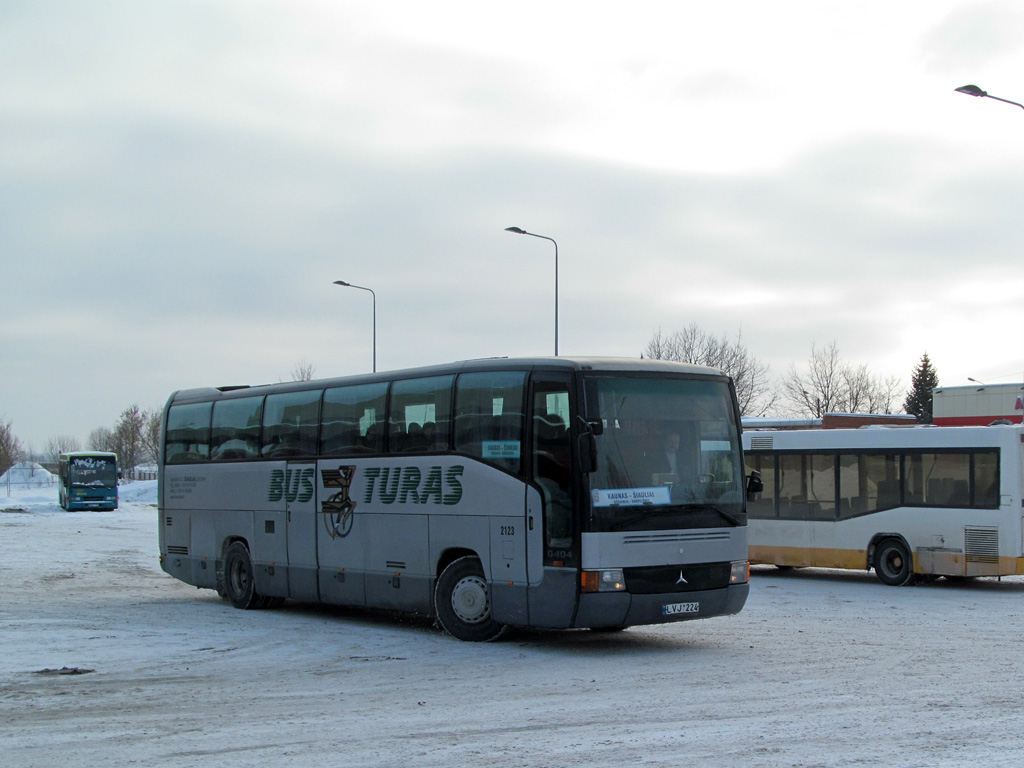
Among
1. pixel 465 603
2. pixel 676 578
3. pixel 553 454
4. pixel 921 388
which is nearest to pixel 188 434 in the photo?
pixel 465 603

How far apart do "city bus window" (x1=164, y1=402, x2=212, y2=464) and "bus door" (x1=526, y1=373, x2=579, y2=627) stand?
817 centimetres

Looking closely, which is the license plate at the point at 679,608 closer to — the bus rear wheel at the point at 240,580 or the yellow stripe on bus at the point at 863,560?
the bus rear wheel at the point at 240,580

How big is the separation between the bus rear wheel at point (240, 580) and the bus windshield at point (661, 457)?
754cm

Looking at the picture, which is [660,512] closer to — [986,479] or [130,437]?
[986,479]

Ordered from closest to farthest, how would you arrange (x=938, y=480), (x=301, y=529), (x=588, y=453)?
(x=588, y=453) → (x=301, y=529) → (x=938, y=480)

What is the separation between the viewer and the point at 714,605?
1292 cm

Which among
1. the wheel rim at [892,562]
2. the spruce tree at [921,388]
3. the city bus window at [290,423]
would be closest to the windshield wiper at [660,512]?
the city bus window at [290,423]

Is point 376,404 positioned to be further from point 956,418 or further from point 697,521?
point 956,418

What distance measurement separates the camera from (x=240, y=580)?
59.9ft

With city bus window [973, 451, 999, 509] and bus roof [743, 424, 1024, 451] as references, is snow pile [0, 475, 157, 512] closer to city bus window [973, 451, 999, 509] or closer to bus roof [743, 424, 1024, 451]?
bus roof [743, 424, 1024, 451]

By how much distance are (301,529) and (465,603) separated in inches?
157

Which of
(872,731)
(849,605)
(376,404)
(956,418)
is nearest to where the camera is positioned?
(872,731)

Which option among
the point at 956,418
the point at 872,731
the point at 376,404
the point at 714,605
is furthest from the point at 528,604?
the point at 956,418

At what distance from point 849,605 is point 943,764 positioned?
10.9 meters
